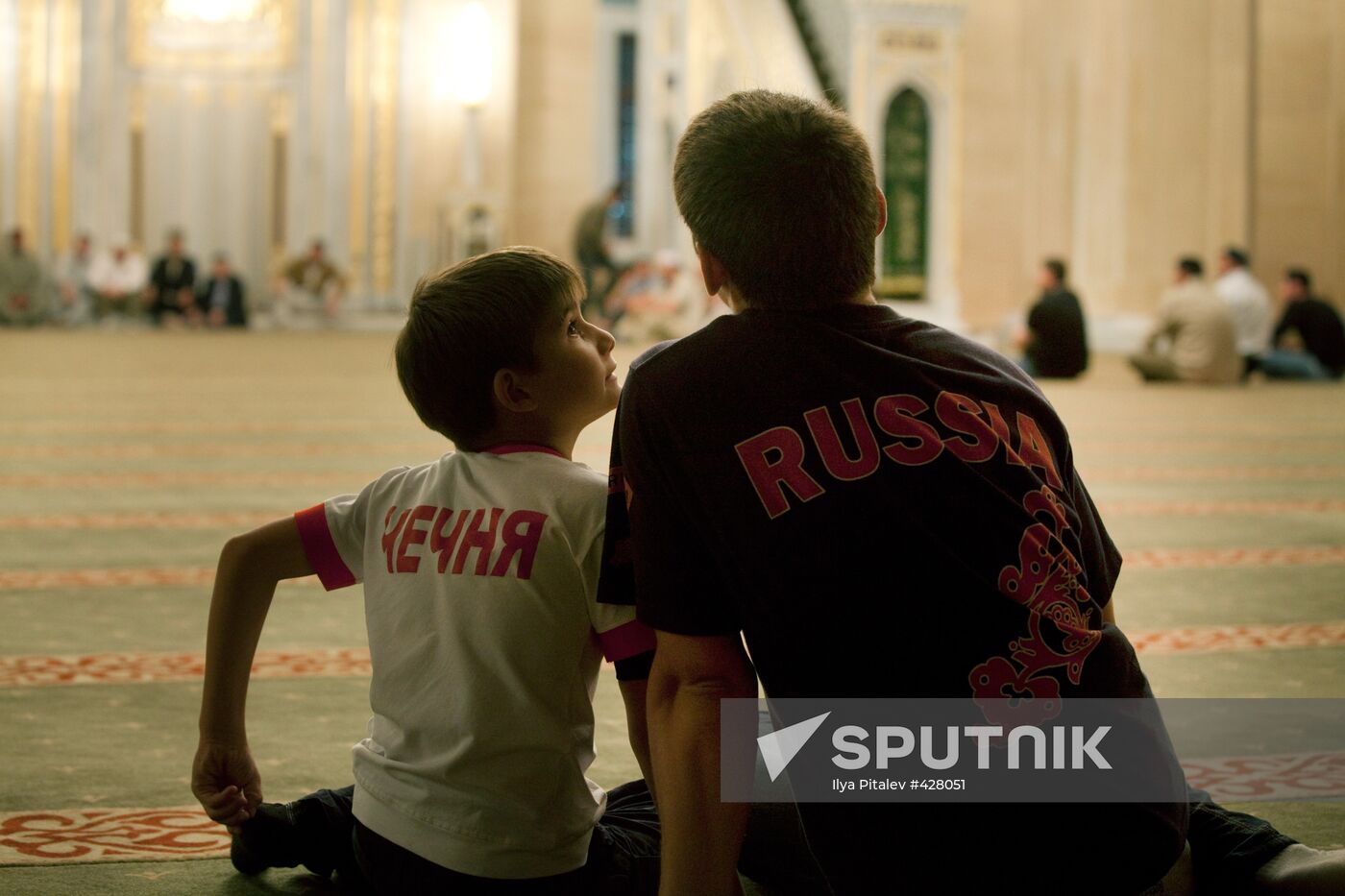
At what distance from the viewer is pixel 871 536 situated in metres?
1.29

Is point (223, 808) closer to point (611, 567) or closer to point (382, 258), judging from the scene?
point (611, 567)

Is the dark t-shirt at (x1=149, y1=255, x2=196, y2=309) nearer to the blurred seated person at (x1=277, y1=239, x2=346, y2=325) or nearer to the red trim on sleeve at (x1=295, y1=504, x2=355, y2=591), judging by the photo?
the blurred seated person at (x1=277, y1=239, x2=346, y2=325)

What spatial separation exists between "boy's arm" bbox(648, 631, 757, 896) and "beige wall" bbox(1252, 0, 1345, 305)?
14039mm

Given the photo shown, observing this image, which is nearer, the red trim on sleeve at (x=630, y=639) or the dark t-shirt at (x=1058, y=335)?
the red trim on sleeve at (x=630, y=639)

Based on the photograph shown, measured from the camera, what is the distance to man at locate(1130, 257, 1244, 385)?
10.3 metres

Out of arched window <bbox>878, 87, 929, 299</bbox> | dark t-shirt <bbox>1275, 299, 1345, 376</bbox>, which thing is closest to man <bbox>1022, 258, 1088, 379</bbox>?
dark t-shirt <bbox>1275, 299, 1345, 376</bbox>

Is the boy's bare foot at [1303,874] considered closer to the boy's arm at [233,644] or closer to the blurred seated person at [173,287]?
the boy's arm at [233,644]

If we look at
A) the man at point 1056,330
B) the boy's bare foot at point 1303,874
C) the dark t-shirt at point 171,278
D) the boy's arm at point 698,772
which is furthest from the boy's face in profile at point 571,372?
the dark t-shirt at point 171,278

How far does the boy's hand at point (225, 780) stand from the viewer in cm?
160

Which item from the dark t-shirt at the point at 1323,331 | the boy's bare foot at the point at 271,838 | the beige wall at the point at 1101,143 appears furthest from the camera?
the beige wall at the point at 1101,143

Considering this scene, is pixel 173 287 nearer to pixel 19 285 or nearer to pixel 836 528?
pixel 19 285

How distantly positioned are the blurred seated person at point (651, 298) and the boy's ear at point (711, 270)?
13.6m

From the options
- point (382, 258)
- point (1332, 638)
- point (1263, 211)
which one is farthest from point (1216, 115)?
point (1332, 638)

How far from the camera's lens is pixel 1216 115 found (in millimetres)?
14414
